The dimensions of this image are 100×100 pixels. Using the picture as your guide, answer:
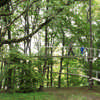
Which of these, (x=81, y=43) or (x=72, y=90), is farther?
(x=81, y=43)

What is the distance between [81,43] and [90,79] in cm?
313

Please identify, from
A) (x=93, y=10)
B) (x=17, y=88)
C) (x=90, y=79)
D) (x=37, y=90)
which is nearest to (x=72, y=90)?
(x=90, y=79)

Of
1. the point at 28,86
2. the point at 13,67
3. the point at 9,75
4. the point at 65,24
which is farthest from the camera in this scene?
the point at 65,24

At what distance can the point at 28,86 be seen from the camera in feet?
11.1

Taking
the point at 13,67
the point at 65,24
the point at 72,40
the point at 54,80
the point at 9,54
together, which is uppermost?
the point at 65,24

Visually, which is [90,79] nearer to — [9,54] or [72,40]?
[9,54]

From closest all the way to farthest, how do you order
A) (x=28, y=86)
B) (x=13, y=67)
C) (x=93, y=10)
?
1. (x=13, y=67)
2. (x=28, y=86)
3. (x=93, y=10)

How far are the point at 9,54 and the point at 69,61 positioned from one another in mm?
3933

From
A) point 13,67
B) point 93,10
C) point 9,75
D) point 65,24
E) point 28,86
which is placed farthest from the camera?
point 93,10

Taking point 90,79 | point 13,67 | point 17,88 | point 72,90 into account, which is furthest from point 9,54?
point 90,79

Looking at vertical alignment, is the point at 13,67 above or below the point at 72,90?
above

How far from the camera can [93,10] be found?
246 inches

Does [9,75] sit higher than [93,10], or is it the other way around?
[93,10]

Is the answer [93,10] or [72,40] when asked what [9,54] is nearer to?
[72,40]
